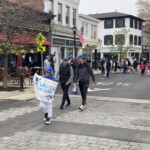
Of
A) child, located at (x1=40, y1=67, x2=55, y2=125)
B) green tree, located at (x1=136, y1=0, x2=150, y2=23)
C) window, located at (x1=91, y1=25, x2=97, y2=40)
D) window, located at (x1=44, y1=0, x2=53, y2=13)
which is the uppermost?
green tree, located at (x1=136, y1=0, x2=150, y2=23)

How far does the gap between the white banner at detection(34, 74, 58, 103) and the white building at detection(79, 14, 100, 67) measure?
31.2 metres

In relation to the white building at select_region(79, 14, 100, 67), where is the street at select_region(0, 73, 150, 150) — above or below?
below

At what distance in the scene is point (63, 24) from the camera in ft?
115

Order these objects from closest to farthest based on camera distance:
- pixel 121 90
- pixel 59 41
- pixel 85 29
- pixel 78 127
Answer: pixel 78 127 < pixel 121 90 < pixel 59 41 < pixel 85 29

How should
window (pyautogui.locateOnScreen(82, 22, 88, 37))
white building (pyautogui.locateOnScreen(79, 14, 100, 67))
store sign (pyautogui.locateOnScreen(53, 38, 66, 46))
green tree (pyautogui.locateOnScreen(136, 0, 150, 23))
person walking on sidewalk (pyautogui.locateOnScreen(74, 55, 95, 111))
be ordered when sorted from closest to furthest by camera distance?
person walking on sidewalk (pyautogui.locateOnScreen(74, 55, 95, 111)) < store sign (pyautogui.locateOnScreen(53, 38, 66, 46)) < white building (pyautogui.locateOnScreen(79, 14, 100, 67)) < window (pyautogui.locateOnScreen(82, 22, 88, 37)) < green tree (pyautogui.locateOnScreen(136, 0, 150, 23))

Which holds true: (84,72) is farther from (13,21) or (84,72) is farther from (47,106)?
(13,21)

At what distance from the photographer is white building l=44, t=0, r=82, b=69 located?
32844 mm

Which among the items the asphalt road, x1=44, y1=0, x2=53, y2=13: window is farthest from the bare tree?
x1=44, y1=0, x2=53, y2=13: window

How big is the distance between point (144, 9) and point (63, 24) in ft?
111

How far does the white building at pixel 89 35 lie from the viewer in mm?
41469

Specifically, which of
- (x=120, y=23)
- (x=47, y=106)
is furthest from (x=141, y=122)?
(x=120, y=23)

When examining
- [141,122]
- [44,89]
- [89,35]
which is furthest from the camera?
[89,35]

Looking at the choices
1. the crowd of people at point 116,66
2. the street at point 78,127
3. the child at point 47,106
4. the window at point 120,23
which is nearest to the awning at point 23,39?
the street at point 78,127

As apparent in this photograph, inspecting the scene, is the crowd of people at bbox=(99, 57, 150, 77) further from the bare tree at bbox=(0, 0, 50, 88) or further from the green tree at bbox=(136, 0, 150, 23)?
the green tree at bbox=(136, 0, 150, 23)
